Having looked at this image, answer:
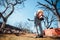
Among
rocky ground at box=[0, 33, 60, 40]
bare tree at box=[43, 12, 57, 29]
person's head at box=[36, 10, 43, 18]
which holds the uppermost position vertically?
person's head at box=[36, 10, 43, 18]

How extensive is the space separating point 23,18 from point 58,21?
0.58 m

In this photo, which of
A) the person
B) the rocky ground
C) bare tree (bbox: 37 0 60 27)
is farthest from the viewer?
bare tree (bbox: 37 0 60 27)

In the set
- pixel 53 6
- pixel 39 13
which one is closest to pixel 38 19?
pixel 39 13

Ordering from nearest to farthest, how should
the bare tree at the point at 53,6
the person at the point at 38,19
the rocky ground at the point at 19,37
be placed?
the rocky ground at the point at 19,37 → the person at the point at 38,19 → the bare tree at the point at 53,6

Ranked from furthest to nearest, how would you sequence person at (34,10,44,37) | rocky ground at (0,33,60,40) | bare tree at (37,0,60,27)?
1. bare tree at (37,0,60,27)
2. person at (34,10,44,37)
3. rocky ground at (0,33,60,40)

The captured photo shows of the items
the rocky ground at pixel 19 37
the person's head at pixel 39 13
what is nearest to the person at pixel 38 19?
the person's head at pixel 39 13

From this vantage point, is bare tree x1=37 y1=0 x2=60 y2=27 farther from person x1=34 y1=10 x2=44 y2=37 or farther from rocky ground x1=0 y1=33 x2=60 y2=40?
rocky ground x1=0 y1=33 x2=60 y2=40

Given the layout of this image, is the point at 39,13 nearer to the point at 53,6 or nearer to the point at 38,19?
the point at 38,19

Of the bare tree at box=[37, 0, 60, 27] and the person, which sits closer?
the person

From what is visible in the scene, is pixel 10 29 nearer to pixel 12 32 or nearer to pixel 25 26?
pixel 12 32

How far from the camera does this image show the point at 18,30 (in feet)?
8.58

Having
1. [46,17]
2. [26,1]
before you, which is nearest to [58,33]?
[46,17]

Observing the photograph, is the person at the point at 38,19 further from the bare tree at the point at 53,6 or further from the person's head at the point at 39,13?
the bare tree at the point at 53,6

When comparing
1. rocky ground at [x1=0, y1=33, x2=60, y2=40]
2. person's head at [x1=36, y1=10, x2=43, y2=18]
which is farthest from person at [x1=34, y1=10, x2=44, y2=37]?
rocky ground at [x1=0, y1=33, x2=60, y2=40]
